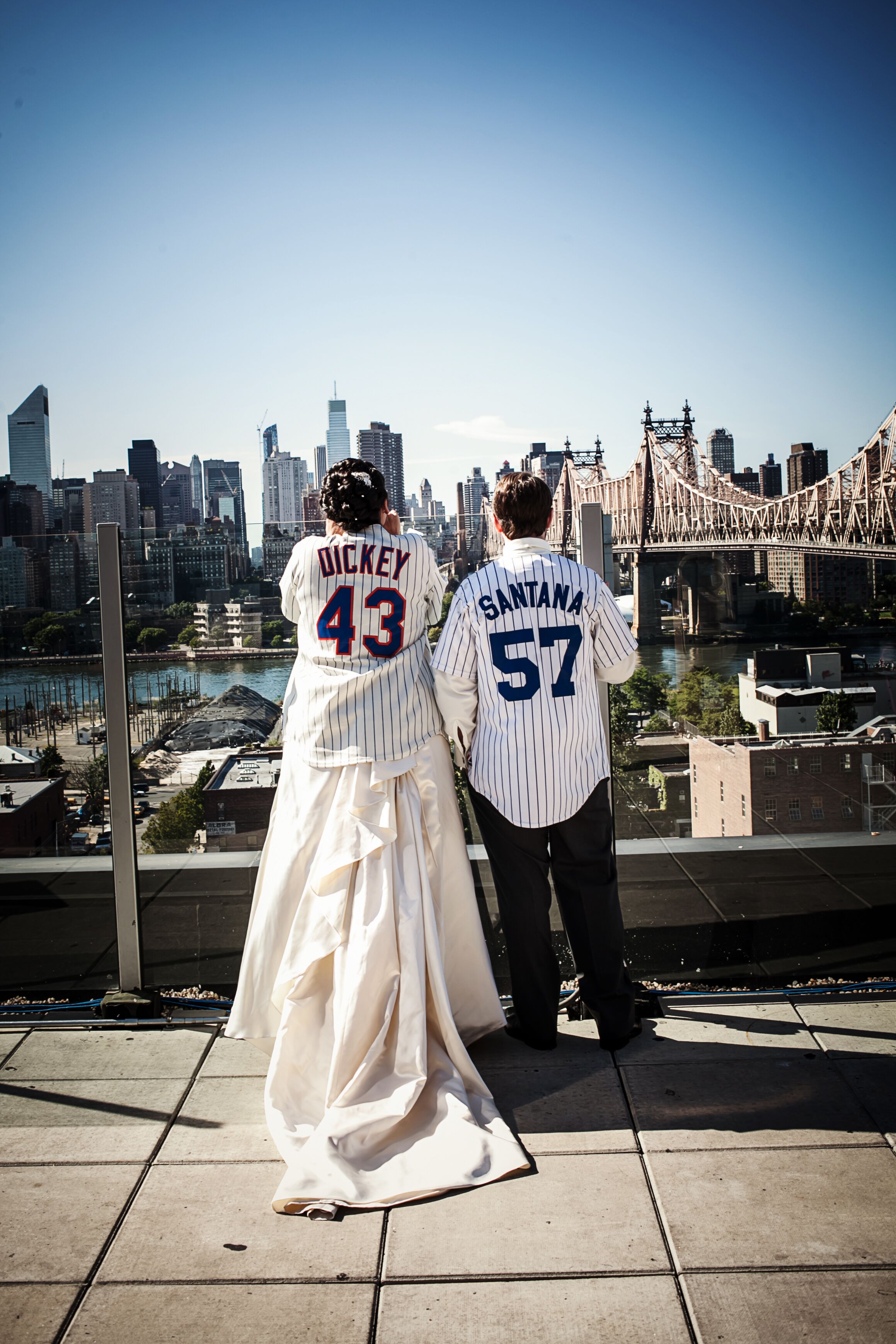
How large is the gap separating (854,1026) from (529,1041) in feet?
2.81

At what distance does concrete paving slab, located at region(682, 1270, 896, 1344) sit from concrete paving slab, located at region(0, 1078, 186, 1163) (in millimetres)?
1167

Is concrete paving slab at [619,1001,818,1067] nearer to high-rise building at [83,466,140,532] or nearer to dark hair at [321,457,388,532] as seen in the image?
dark hair at [321,457,388,532]

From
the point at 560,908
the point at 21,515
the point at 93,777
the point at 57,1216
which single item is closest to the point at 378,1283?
the point at 57,1216

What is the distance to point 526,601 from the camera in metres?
2.24

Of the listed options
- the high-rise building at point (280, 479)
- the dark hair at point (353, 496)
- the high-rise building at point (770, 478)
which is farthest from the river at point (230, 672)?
the high-rise building at point (280, 479)

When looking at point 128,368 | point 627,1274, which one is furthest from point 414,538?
point 128,368

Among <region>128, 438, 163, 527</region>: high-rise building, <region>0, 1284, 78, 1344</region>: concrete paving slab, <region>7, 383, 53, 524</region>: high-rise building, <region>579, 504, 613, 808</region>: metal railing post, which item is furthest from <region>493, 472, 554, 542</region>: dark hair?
<region>7, 383, 53, 524</region>: high-rise building

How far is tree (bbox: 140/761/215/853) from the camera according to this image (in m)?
2.82

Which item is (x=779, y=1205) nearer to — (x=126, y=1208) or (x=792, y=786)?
(x=126, y=1208)

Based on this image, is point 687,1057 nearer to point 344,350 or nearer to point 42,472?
point 42,472

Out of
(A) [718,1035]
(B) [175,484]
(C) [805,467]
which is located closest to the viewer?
(A) [718,1035]

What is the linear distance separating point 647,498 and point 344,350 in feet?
163

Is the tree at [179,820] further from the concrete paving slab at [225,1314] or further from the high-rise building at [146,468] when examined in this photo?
the high-rise building at [146,468]

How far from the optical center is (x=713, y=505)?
890 inches
